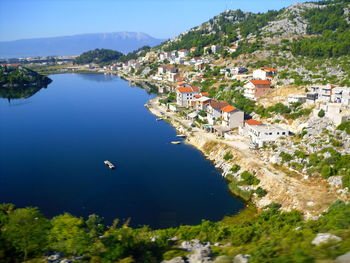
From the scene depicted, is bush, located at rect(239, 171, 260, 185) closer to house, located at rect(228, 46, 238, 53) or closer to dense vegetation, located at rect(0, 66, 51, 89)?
house, located at rect(228, 46, 238, 53)

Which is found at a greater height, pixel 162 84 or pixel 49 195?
pixel 162 84

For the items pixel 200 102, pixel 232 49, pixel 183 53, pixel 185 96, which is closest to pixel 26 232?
pixel 200 102

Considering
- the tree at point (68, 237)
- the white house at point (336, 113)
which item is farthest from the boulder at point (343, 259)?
the white house at point (336, 113)

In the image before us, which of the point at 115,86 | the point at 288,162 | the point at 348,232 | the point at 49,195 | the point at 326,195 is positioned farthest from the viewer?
the point at 115,86

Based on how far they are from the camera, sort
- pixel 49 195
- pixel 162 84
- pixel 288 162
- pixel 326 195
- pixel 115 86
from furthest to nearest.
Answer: pixel 115 86 → pixel 162 84 → pixel 288 162 → pixel 49 195 → pixel 326 195

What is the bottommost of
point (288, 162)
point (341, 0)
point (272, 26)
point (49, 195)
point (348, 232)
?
point (49, 195)

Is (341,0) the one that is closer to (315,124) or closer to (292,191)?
(315,124)

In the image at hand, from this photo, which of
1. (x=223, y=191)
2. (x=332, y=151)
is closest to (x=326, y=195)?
(x=332, y=151)
